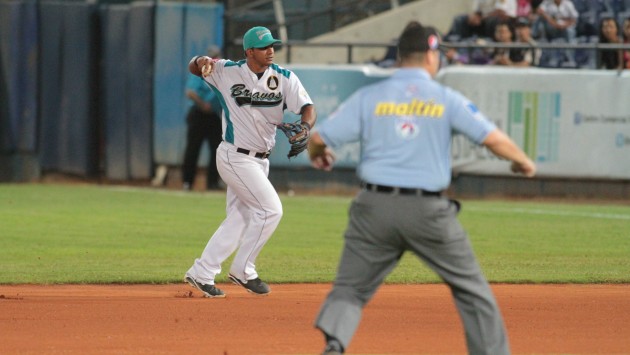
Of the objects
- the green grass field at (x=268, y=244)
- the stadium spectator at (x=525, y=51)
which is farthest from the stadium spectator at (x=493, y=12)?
the green grass field at (x=268, y=244)

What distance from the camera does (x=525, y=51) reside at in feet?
72.7

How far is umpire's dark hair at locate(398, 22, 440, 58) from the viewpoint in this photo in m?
6.58

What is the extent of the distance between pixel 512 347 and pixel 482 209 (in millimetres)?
11818

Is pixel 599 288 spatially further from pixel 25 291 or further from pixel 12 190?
pixel 12 190

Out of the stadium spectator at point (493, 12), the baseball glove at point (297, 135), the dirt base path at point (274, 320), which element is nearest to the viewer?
the dirt base path at point (274, 320)

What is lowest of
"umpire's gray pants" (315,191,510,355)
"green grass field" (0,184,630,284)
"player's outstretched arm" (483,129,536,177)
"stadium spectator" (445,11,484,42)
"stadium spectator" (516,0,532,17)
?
"green grass field" (0,184,630,284)

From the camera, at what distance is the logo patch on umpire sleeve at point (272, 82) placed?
1042 cm

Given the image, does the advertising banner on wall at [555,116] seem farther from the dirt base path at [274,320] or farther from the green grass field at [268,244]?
the dirt base path at [274,320]

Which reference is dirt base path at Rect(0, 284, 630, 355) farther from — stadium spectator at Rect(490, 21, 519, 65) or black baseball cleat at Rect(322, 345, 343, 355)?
stadium spectator at Rect(490, 21, 519, 65)

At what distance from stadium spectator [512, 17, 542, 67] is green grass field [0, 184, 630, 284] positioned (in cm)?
252

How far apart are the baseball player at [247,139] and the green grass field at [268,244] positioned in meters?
1.49

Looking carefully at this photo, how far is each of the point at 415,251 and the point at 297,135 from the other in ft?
9.89

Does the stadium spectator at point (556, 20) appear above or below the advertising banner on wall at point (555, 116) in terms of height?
above

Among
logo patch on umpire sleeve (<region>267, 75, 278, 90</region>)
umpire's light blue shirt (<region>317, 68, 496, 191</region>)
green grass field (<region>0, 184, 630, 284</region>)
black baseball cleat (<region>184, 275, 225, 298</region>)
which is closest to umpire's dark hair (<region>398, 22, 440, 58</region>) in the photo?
umpire's light blue shirt (<region>317, 68, 496, 191</region>)
